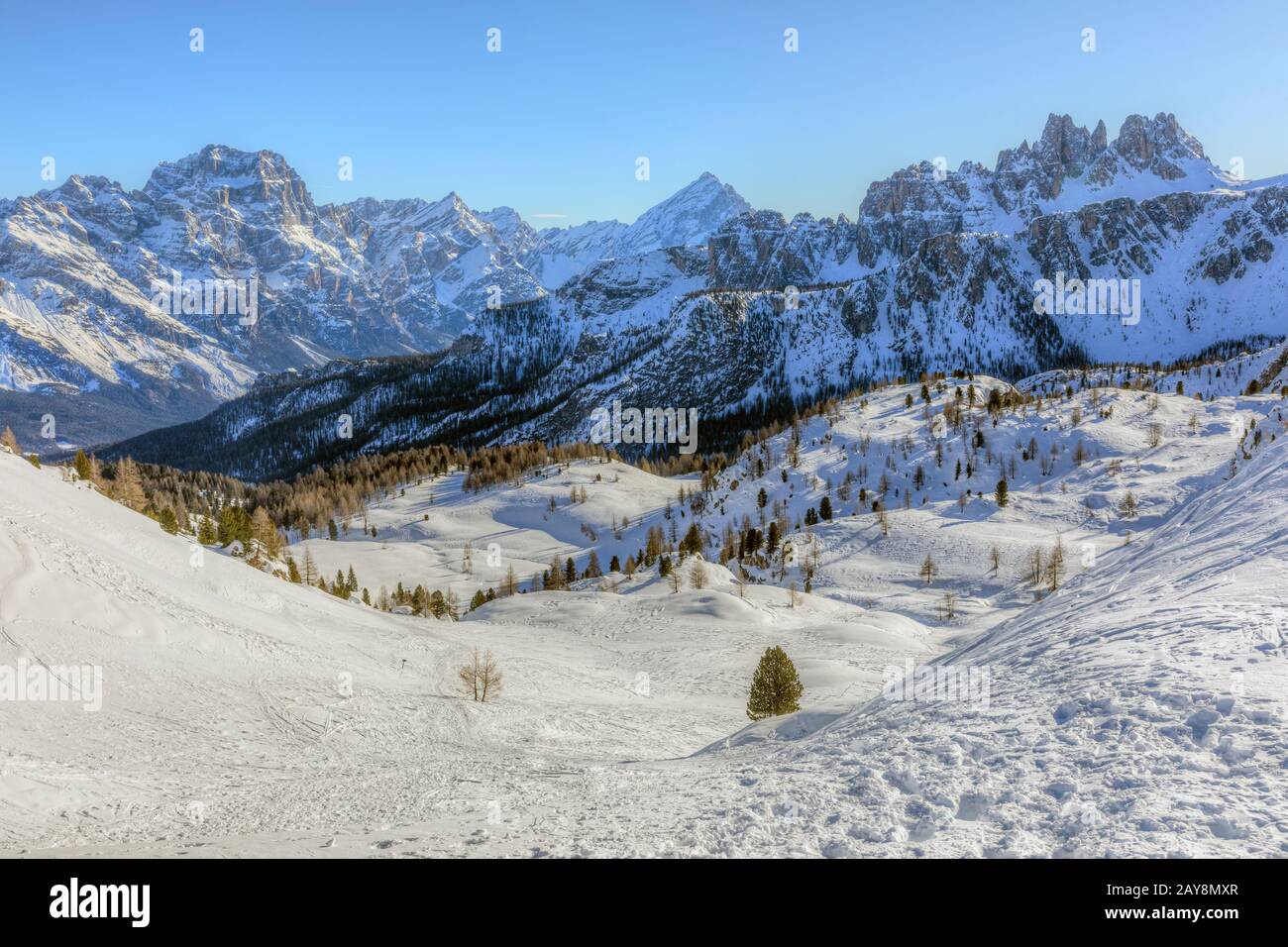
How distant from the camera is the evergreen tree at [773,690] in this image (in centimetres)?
3697

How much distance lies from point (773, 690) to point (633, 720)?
8263mm

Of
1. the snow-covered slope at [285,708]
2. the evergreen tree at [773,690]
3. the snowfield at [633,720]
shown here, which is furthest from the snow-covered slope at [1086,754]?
the evergreen tree at [773,690]

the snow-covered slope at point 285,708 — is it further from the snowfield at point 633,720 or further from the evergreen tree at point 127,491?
the evergreen tree at point 127,491

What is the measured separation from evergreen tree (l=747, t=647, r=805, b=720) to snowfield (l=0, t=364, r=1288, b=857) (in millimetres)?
2384

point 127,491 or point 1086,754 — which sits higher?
point 1086,754

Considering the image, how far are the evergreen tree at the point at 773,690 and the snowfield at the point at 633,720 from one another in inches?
93.9

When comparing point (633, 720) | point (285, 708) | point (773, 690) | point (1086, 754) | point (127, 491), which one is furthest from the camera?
point (127, 491)


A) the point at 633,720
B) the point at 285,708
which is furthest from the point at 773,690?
the point at 285,708

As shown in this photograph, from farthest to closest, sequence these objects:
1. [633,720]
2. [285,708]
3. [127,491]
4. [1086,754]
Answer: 1. [127,491]
2. [633,720]
3. [285,708]
4. [1086,754]

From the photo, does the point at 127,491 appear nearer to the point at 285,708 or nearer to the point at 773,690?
the point at 285,708

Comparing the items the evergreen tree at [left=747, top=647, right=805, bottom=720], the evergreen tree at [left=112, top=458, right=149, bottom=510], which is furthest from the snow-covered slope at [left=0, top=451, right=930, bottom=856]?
the evergreen tree at [left=112, top=458, right=149, bottom=510]

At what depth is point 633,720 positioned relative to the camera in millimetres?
40188

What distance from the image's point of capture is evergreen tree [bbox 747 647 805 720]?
3697 cm
